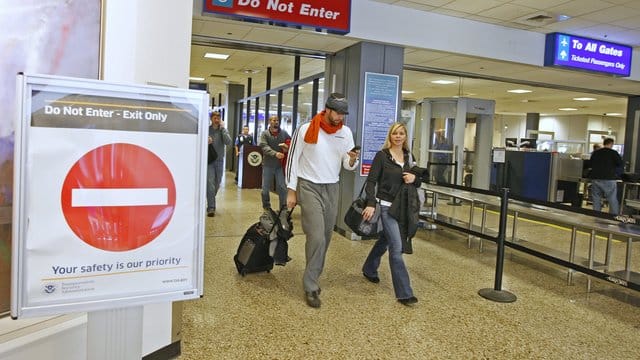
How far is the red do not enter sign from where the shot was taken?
4.25 feet

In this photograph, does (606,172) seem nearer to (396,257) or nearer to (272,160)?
(272,160)

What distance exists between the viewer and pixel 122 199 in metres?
1.34

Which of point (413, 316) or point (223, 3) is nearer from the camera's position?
point (413, 316)

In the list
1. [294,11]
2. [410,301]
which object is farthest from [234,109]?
[410,301]

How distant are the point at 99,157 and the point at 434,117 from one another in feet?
29.0

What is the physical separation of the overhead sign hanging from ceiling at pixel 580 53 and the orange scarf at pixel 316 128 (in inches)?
168

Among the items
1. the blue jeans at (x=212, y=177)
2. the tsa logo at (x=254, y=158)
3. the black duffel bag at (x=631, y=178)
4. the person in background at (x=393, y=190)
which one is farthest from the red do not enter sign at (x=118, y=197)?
the tsa logo at (x=254, y=158)

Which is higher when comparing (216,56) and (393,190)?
(216,56)

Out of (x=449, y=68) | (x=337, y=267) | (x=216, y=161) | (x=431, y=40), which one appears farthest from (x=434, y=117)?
(x=337, y=267)

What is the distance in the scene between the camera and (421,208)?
5871mm

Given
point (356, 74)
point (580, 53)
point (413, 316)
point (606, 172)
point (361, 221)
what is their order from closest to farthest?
point (413, 316) < point (361, 221) < point (356, 74) < point (580, 53) < point (606, 172)

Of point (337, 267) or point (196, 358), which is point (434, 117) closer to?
point (337, 267)

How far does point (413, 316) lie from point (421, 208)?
2.80 m

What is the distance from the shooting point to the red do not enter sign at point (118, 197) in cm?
129
